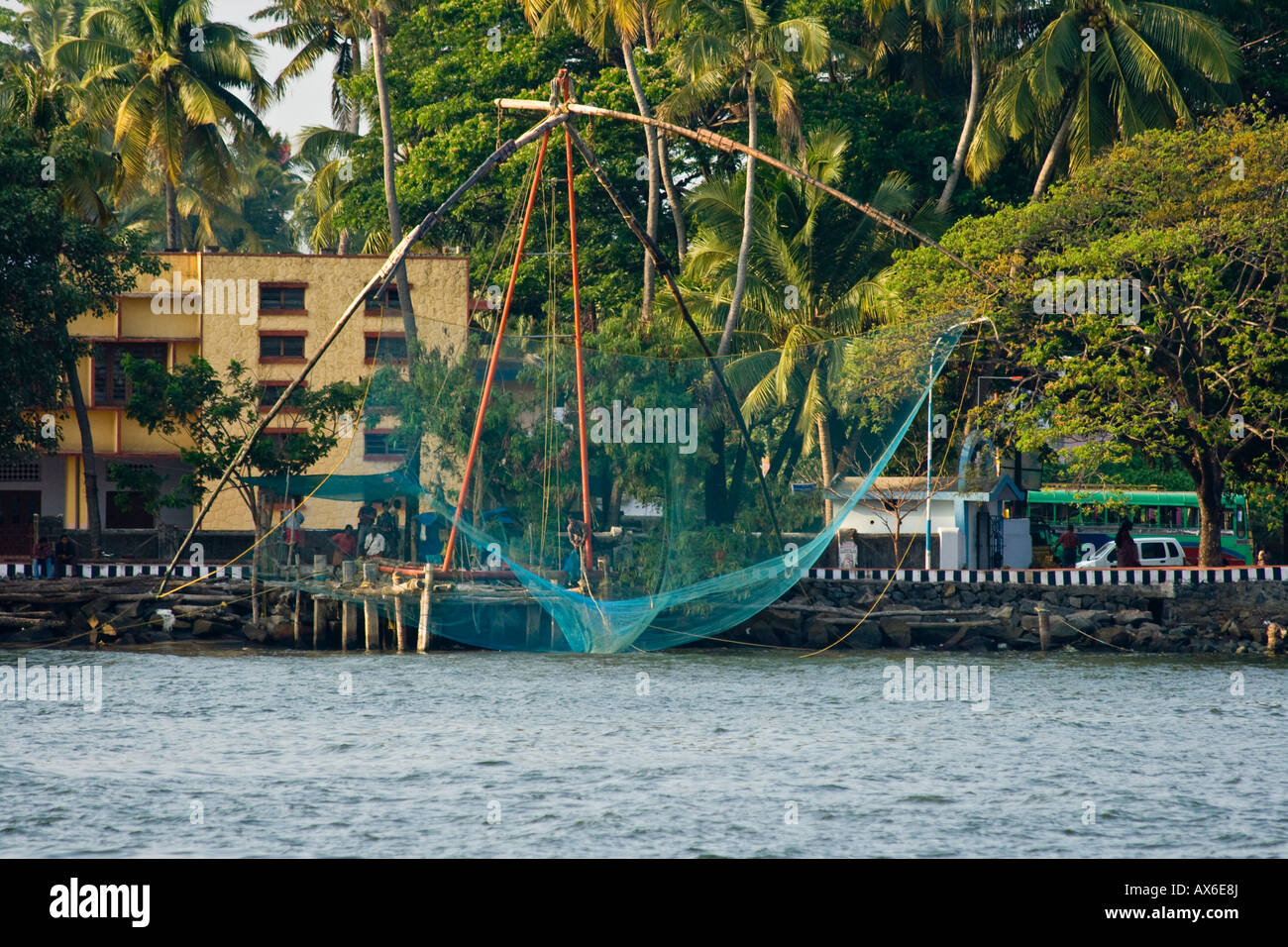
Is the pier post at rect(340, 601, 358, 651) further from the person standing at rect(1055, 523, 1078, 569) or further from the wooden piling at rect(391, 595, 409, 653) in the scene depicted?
the person standing at rect(1055, 523, 1078, 569)

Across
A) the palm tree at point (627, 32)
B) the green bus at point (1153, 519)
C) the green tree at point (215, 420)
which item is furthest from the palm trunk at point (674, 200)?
the green bus at point (1153, 519)

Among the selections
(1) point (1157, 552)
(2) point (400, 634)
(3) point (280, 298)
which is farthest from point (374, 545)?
(1) point (1157, 552)

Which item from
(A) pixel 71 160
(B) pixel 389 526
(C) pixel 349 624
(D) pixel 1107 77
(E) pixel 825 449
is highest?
(D) pixel 1107 77

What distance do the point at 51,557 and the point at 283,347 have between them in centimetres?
1068

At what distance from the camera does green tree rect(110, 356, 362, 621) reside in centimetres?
3519

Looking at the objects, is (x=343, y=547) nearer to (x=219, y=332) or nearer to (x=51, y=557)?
(x=51, y=557)

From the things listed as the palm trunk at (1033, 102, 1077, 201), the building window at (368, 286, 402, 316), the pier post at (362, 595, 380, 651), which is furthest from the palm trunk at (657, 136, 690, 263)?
the pier post at (362, 595, 380, 651)

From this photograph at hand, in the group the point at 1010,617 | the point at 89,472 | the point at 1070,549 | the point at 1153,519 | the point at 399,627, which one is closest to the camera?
the point at 399,627

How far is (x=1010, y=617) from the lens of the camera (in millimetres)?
32031

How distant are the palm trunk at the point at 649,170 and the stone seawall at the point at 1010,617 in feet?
32.7

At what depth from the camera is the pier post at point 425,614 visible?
25.2m

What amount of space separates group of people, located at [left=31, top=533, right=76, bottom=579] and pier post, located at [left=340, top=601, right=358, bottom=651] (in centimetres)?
693
